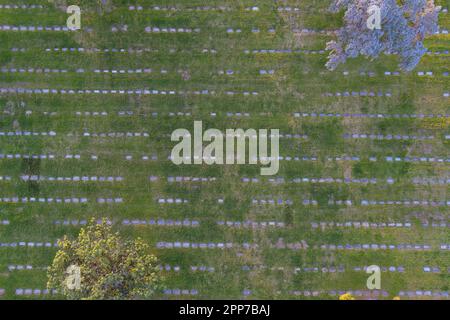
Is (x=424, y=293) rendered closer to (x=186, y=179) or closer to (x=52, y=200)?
(x=186, y=179)

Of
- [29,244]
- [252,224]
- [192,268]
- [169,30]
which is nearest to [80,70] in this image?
[169,30]

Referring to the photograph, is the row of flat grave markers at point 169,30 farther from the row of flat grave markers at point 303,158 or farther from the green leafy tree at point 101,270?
the green leafy tree at point 101,270

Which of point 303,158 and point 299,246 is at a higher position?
point 303,158

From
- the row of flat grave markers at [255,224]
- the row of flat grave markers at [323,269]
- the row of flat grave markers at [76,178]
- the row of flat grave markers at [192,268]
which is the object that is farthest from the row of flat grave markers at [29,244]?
the row of flat grave markers at [323,269]

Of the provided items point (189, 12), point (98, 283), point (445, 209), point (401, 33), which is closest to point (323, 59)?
point (401, 33)

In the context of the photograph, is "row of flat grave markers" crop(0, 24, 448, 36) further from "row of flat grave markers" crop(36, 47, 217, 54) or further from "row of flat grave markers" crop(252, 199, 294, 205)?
"row of flat grave markers" crop(252, 199, 294, 205)

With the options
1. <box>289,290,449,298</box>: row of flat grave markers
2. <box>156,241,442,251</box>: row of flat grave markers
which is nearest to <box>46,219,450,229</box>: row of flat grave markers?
<box>156,241,442,251</box>: row of flat grave markers

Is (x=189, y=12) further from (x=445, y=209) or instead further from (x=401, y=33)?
(x=445, y=209)
